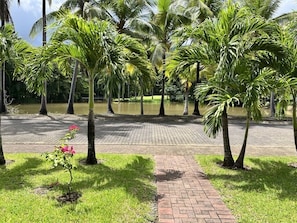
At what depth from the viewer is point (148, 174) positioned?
575 centimetres

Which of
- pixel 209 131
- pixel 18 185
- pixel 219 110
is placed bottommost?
pixel 18 185

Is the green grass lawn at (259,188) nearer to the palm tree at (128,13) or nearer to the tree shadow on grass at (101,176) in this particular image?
the tree shadow on grass at (101,176)

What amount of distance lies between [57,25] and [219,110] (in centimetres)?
377

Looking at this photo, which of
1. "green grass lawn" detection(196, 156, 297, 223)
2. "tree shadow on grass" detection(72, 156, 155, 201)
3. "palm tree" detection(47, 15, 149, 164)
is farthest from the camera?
"palm tree" detection(47, 15, 149, 164)

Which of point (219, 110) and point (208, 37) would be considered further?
point (208, 37)

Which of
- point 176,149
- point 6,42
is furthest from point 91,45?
point 176,149

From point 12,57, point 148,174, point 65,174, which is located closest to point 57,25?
point 12,57

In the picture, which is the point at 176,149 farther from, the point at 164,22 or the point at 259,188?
the point at 164,22

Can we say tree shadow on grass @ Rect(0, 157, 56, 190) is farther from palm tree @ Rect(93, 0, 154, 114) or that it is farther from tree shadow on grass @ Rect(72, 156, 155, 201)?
palm tree @ Rect(93, 0, 154, 114)

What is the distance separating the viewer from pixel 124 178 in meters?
5.46

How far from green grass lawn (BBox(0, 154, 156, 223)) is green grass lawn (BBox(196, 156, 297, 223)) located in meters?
1.27

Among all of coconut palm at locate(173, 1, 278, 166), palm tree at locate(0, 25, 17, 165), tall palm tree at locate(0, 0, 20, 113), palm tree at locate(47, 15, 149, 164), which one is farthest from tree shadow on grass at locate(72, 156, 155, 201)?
tall palm tree at locate(0, 0, 20, 113)

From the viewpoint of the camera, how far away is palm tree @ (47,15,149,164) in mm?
5488

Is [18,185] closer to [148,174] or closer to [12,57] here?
[148,174]
